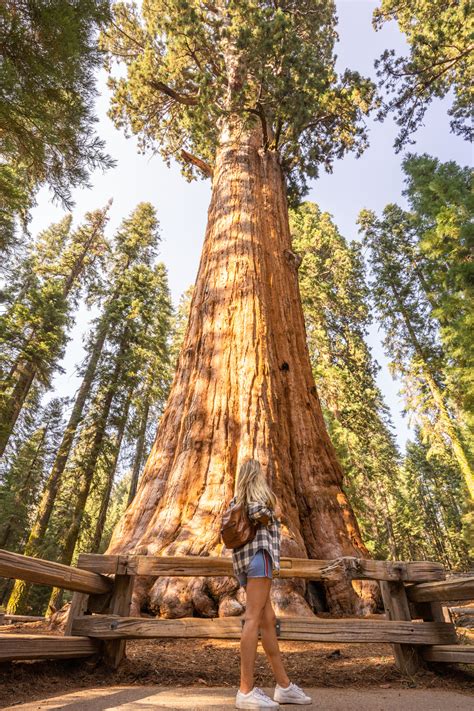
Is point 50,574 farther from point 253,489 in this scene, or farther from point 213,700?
point 253,489

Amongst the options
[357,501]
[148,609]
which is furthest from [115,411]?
[148,609]

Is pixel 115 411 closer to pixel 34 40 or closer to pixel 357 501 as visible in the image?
pixel 357 501

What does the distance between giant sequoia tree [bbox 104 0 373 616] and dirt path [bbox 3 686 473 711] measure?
52.8 inches

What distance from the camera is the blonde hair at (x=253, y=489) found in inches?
109

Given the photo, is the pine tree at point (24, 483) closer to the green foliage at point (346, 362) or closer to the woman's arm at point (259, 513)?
the green foliage at point (346, 362)

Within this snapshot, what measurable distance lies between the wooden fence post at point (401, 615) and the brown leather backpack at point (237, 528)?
160 centimetres

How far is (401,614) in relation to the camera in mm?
3373

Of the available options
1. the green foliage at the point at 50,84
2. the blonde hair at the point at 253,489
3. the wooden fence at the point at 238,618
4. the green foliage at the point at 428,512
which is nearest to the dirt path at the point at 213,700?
the wooden fence at the point at 238,618

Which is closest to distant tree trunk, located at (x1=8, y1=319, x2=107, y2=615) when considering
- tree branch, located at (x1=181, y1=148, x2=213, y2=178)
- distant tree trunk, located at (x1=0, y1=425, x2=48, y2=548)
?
distant tree trunk, located at (x1=0, y1=425, x2=48, y2=548)

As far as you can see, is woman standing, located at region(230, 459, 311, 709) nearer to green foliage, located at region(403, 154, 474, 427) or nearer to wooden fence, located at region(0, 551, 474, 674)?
wooden fence, located at region(0, 551, 474, 674)

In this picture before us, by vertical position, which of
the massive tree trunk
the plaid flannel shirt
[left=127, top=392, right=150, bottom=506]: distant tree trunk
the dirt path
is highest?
[left=127, top=392, right=150, bottom=506]: distant tree trunk

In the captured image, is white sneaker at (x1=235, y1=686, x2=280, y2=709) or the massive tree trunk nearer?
white sneaker at (x1=235, y1=686, x2=280, y2=709)

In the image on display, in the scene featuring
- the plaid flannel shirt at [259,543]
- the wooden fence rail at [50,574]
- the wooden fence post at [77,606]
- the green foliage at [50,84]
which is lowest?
the wooden fence post at [77,606]

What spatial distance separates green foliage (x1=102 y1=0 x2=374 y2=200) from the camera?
9172 millimetres
